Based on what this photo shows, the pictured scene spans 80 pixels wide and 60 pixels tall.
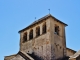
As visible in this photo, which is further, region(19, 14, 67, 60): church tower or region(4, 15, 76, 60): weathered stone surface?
region(19, 14, 67, 60): church tower

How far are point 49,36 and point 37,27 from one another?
103 inches

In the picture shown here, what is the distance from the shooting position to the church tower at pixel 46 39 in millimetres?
21375

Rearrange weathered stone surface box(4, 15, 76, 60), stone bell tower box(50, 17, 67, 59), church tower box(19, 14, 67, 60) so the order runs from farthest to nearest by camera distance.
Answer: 1. stone bell tower box(50, 17, 67, 59)
2. church tower box(19, 14, 67, 60)
3. weathered stone surface box(4, 15, 76, 60)

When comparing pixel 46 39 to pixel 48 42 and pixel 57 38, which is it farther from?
pixel 57 38

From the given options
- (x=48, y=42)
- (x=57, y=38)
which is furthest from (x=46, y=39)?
(x=57, y=38)

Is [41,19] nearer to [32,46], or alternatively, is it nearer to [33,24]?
[33,24]

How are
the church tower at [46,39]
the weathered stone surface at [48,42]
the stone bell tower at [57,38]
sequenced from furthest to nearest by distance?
the stone bell tower at [57,38] < the church tower at [46,39] < the weathered stone surface at [48,42]

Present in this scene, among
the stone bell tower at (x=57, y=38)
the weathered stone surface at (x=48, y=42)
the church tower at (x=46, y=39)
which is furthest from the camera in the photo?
the stone bell tower at (x=57, y=38)

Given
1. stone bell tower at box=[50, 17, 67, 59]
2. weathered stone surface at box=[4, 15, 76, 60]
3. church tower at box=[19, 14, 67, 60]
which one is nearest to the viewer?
weathered stone surface at box=[4, 15, 76, 60]

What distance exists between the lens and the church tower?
2138cm

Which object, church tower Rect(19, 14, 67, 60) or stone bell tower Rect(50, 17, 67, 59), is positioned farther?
stone bell tower Rect(50, 17, 67, 59)

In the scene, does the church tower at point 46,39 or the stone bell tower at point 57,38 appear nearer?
the church tower at point 46,39

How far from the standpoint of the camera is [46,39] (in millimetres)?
21688

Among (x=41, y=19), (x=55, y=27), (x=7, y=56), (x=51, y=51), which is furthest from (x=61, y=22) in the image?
(x=7, y=56)
